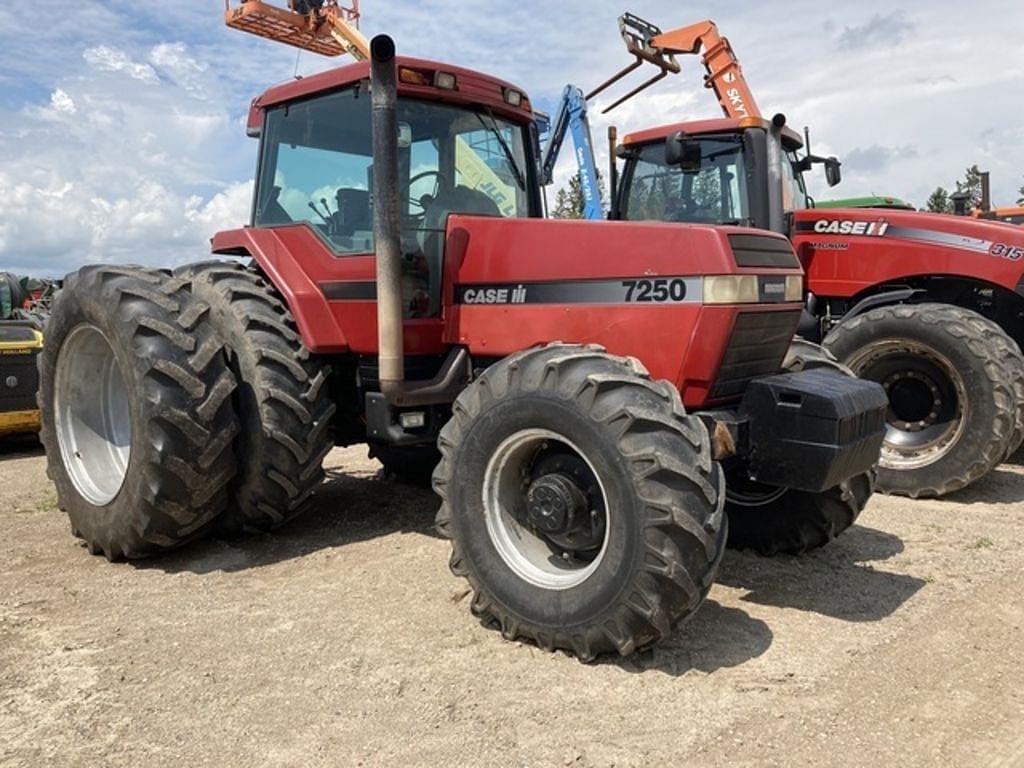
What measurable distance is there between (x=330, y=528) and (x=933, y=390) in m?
4.38

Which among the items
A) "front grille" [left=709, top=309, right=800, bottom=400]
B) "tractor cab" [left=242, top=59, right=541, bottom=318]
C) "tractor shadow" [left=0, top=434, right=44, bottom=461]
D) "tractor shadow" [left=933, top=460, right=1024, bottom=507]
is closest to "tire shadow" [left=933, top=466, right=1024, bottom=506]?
"tractor shadow" [left=933, top=460, right=1024, bottom=507]

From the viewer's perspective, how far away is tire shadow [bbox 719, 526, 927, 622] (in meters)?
3.89

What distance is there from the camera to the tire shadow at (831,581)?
3.89m

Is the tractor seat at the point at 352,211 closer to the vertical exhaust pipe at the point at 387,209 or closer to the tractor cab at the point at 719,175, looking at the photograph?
the vertical exhaust pipe at the point at 387,209

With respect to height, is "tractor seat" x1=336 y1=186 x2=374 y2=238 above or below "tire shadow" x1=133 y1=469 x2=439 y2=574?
above

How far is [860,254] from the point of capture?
6965 mm

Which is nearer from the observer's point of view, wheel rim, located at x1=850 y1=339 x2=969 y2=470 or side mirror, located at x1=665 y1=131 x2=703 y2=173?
side mirror, located at x1=665 y1=131 x2=703 y2=173

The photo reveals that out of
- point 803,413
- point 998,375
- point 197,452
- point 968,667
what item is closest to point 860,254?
point 998,375

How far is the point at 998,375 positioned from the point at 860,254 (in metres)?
1.58

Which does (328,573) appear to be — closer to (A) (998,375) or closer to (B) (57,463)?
(B) (57,463)

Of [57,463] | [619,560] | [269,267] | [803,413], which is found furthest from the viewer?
[57,463]

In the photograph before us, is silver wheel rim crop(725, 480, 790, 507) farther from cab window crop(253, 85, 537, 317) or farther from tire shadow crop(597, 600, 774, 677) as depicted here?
cab window crop(253, 85, 537, 317)

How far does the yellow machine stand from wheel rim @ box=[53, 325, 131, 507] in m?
3.42

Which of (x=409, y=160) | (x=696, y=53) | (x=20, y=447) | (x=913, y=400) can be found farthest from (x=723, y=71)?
(x=20, y=447)
